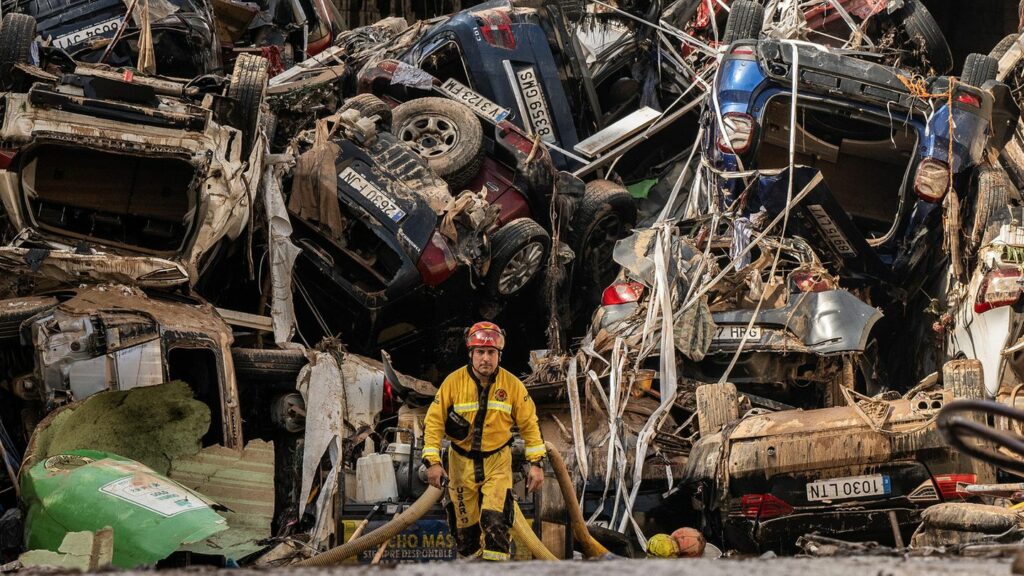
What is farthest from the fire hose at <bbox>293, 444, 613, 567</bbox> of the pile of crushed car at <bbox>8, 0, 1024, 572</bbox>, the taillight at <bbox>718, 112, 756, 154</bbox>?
the taillight at <bbox>718, 112, 756, 154</bbox>

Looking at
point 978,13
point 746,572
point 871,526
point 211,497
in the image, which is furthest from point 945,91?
point 978,13

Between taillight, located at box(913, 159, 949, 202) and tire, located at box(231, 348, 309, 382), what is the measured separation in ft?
16.9

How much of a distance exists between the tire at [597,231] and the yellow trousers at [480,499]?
6.44m

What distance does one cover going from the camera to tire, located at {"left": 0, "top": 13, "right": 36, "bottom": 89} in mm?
12469

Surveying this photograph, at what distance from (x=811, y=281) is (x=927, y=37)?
4.50 metres

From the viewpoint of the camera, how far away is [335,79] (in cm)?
1477

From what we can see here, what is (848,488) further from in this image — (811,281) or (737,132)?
(737,132)

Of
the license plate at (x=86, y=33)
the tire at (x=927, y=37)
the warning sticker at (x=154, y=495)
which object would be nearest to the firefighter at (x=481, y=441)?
the warning sticker at (x=154, y=495)

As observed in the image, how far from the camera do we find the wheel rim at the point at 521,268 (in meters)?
12.6

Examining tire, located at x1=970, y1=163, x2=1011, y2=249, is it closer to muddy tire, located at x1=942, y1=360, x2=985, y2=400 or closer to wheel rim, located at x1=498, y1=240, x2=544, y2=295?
muddy tire, located at x1=942, y1=360, x2=985, y2=400

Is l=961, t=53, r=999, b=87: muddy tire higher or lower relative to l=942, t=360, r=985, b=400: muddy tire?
higher

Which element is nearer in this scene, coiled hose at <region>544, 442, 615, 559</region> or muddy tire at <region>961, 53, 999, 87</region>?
coiled hose at <region>544, 442, 615, 559</region>

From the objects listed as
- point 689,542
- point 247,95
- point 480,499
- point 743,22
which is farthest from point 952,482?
point 743,22

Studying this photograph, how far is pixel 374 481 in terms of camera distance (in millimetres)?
8391
